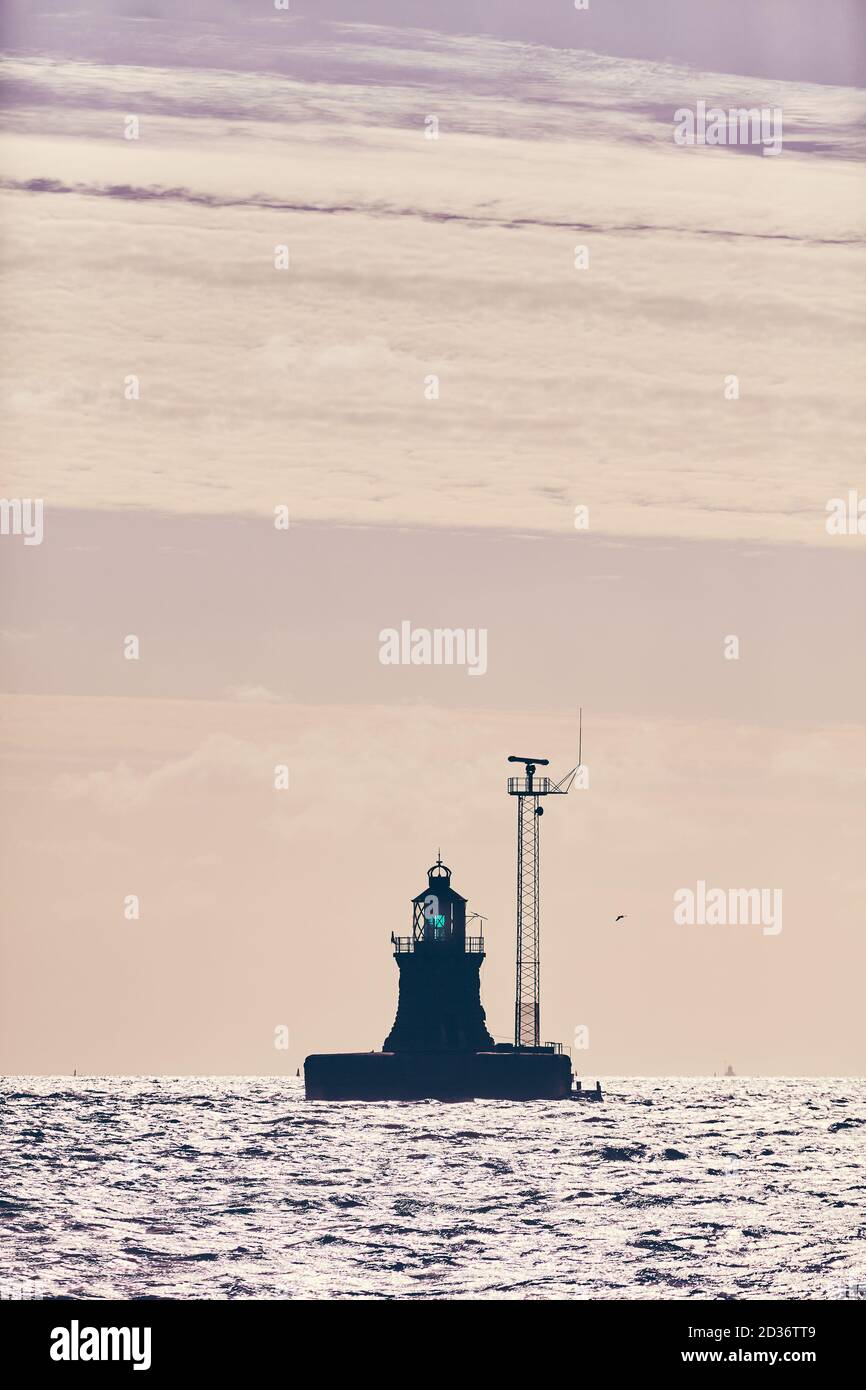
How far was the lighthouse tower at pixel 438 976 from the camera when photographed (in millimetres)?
108562

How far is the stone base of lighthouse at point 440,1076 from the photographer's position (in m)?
108

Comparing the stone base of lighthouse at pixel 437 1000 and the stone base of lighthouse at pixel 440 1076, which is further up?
the stone base of lighthouse at pixel 437 1000

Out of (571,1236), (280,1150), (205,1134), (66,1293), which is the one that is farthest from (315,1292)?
(205,1134)

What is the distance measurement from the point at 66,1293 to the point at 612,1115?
73.9 meters

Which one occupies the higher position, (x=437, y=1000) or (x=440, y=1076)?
(x=437, y=1000)

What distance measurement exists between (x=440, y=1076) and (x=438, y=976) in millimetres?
5310

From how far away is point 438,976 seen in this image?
10875cm

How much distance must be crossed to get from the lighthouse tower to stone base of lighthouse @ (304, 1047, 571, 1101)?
1.02m

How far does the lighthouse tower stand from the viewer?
4274 inches

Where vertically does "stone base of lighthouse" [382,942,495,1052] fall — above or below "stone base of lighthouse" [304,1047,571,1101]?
above

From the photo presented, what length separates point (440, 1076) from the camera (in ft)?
354

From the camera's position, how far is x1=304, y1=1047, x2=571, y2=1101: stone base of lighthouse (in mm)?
107812

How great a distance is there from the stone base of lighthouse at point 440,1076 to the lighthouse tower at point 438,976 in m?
1.02
